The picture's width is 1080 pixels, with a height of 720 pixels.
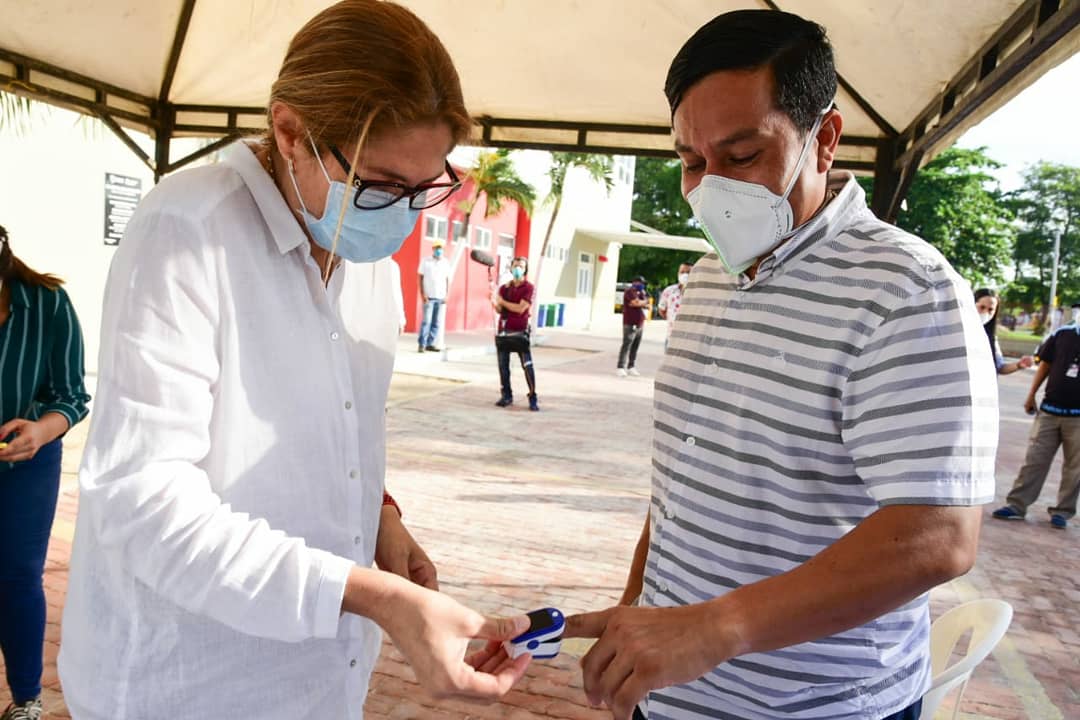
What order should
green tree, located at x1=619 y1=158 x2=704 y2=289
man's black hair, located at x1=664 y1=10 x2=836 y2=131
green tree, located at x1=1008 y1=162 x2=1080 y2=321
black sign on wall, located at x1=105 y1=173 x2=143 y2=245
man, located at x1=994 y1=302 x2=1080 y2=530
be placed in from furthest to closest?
green tree, located at x1=1008 y1=162 x2=1080 y2=321, green tree, located at x1=619 y1=158 x2=704 y2=289, black sign on wall, located at x1=105 y1=173 x2=143 y2=245, man, located at x1=994 y1=302 x2=1080 y2=530, man's black hair, located at x1=664 y1=10 x2=836 y2=131

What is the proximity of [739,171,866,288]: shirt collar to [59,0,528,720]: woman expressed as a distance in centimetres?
64

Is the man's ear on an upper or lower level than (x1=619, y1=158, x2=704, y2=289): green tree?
lower

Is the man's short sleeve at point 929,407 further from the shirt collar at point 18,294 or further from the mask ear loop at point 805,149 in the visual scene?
the shirt collar at point 18,294

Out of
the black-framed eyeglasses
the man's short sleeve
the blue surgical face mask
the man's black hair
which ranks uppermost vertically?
the man's black hair

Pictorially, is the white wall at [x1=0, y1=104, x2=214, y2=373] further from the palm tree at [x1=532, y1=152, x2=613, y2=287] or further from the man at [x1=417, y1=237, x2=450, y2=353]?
the palm tree at [x1=532, y1=152, x2=613, y2=287]

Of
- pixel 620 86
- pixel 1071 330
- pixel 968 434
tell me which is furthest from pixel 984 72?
pixel 1071 330

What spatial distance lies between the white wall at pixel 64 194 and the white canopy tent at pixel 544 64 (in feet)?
17.3

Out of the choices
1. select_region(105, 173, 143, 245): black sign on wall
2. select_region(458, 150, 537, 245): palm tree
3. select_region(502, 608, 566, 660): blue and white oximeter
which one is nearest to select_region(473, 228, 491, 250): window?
select_region(458, 150, 537, 245): palm tree

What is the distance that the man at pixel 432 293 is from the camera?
16.6 meters

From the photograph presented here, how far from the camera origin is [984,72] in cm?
307

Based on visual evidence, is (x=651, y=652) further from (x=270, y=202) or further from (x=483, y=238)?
(x=483, y=238)

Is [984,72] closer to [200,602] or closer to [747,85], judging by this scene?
[747,85]

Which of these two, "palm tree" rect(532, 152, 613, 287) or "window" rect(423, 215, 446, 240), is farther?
"palm tree" rect(532, 152, 613, 287)

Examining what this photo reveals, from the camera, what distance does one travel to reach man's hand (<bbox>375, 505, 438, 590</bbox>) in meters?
1.71
